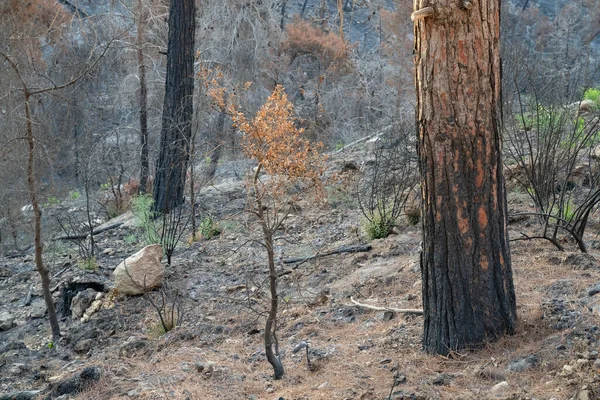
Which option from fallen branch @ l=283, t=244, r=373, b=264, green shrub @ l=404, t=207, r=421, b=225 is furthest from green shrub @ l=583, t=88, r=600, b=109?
fallen branch @ l=283, t=244, r=373, b=264

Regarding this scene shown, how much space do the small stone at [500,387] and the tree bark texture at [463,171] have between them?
0.49 m

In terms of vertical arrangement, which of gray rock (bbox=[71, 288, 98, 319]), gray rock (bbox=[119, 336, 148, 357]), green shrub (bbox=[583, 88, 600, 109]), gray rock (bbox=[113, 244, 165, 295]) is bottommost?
gray rock (bbox=[71, 288, 98, 319])

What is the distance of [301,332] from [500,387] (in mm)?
2073

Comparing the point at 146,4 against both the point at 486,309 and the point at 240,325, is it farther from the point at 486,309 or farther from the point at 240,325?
the point at 486,309

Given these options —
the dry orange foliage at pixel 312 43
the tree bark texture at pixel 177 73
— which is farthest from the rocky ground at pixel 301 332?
the dry orange foliage at pixel 312 43

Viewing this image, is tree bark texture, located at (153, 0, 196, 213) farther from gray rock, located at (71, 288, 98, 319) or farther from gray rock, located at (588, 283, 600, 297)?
gray rock, located at (588, 283, 600, 297)

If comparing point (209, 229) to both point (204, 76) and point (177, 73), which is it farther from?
point (177, 73)

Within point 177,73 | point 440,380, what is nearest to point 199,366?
point 440,380

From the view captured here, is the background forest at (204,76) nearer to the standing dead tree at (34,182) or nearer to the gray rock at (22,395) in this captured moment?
the standing dead tree at (34,182)

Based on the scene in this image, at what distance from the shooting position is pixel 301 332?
5.17m

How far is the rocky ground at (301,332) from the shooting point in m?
3.58

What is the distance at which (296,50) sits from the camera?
23375mm

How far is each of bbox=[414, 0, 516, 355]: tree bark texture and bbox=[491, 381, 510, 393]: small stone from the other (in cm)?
49

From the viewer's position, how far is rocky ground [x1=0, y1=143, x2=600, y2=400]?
11.7ft
